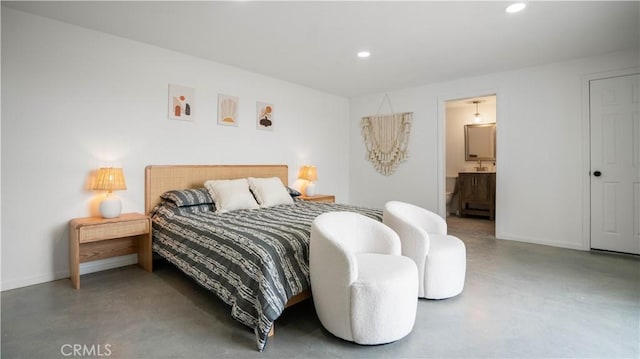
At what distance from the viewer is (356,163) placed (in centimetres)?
625

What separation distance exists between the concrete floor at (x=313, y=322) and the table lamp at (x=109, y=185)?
0.64 metres

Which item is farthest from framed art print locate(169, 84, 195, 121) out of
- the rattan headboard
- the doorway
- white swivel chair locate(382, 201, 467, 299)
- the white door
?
the white door

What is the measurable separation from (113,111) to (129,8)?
3.52 ft

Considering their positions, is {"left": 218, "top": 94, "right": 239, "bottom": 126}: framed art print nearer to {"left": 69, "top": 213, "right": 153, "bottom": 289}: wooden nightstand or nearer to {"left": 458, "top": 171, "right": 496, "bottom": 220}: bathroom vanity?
{"left": 69, "top": 213, "right": 153, "bottom": 289}: wooden nightstand

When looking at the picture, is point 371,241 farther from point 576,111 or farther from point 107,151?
point 576,111

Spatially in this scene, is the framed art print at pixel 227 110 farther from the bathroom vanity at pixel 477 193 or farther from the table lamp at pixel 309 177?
the bathroom vanity at pixel 477 193

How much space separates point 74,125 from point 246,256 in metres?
2.33

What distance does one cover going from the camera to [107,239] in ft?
10.3

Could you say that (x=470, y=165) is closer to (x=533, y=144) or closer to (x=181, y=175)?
(x=533, y=144)

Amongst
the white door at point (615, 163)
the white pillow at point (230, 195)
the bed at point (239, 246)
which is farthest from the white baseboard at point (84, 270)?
the white door at point (615, 163)

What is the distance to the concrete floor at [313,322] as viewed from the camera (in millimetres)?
1858

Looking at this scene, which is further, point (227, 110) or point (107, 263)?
point (227, 110)

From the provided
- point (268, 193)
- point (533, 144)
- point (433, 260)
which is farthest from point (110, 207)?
point (533, 144)

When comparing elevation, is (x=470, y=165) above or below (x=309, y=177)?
above
